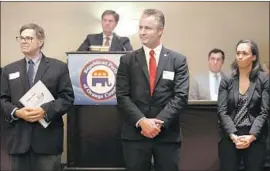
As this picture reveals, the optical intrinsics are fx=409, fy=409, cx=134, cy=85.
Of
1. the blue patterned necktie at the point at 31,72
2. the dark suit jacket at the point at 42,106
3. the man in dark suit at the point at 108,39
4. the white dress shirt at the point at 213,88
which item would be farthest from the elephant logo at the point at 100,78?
the white dress shirt at the point at 213,88

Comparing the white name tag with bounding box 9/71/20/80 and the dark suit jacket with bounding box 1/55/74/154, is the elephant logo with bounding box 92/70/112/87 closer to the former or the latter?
the dark suit jacket with bounding box 1/55/74/154

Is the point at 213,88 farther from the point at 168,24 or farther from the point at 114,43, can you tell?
the point at 168,24

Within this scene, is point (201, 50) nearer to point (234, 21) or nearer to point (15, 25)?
point (234, 21)

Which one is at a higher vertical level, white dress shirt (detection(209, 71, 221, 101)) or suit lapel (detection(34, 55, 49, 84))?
suit lapel (detection(34, 55, 49, 84))

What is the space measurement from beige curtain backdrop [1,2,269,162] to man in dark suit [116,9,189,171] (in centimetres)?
311

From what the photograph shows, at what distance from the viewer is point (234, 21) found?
6043mm

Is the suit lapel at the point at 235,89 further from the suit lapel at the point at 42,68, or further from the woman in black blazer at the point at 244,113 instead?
the suit lapel at the point at 42,68

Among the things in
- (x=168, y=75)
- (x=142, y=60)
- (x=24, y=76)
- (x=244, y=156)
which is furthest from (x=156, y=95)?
(x=24, y=76)

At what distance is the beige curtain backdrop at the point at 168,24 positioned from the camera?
587 cm

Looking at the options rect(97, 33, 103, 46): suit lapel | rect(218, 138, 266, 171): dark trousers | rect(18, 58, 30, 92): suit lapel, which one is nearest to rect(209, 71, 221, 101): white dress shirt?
rect(97, 33, 103, 46): suit lapel

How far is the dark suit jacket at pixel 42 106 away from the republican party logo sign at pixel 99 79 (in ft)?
2.51

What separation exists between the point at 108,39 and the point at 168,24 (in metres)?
1.69

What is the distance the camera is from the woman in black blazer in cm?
289

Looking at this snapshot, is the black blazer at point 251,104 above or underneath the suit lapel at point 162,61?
underneath
